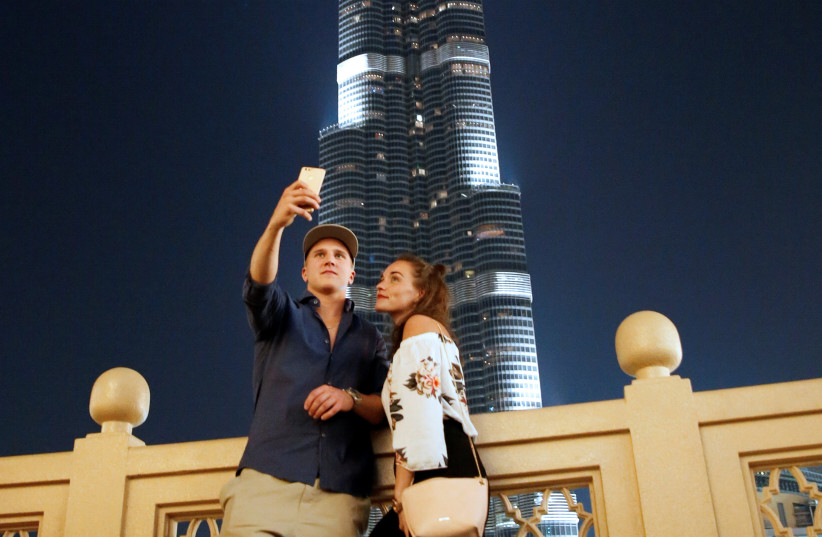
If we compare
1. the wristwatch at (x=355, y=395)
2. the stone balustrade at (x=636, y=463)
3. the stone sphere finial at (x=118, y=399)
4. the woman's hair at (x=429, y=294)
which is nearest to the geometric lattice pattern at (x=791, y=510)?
the stone balustrade at (x=636, y=463)

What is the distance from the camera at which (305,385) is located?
2012 millimetres

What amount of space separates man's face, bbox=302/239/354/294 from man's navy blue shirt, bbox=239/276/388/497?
0.07m

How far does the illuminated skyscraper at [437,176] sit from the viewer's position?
177ft

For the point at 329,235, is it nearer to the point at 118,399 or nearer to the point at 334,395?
the point at 334,395

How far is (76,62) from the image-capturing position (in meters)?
28.0

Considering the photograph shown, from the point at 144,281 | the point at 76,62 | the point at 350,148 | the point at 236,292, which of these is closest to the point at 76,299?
the point at 144,281

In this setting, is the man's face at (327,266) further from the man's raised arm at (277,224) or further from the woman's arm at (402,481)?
the woman's arm at (402,481)

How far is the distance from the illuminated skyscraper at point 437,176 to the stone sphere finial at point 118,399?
47.1m

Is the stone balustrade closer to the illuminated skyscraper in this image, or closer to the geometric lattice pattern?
the geometric lattice pattern

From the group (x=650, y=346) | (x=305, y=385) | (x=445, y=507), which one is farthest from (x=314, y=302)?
(x=650, y=346)

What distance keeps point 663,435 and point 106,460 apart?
166 cm

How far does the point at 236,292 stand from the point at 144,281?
25.7 feet

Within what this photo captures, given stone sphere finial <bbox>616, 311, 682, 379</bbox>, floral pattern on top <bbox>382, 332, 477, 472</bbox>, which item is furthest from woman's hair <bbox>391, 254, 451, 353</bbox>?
stone sphere finial <bbox>616, 311, 682, 379</bbox>

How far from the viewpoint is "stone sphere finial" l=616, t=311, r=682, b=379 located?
2.19m
